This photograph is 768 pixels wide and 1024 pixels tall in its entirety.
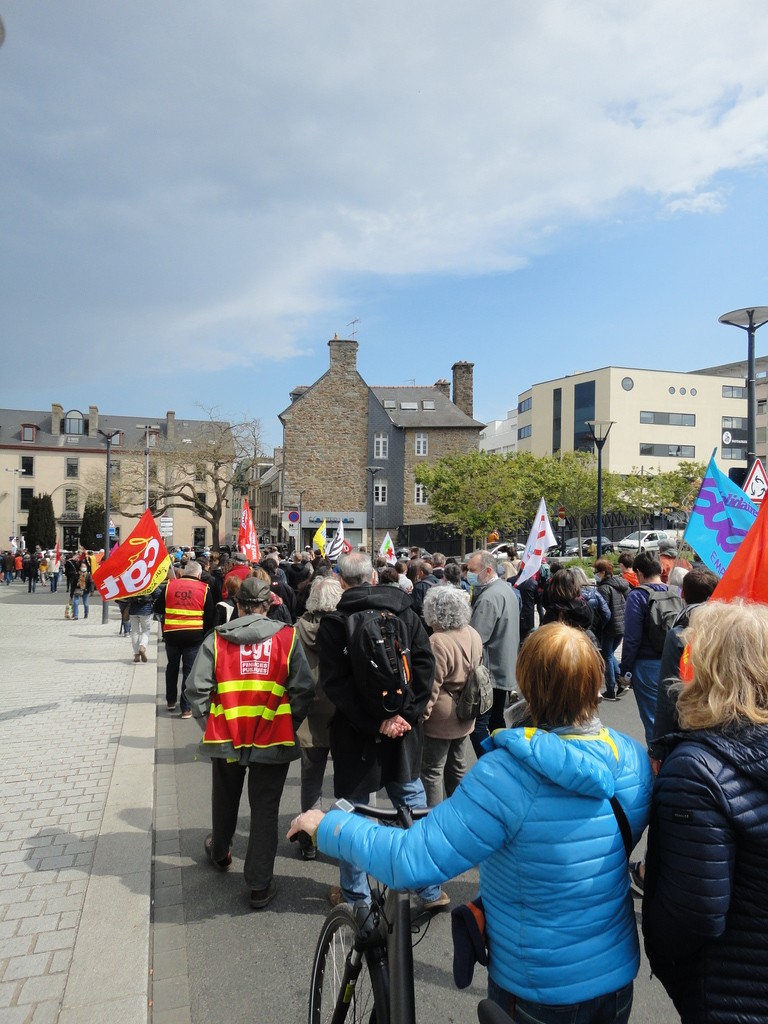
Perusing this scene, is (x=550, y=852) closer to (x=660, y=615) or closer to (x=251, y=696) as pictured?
(x=251, y=696)

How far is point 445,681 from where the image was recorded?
4.96m

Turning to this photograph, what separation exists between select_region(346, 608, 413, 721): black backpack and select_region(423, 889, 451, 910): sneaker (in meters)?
1.06

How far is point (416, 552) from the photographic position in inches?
666

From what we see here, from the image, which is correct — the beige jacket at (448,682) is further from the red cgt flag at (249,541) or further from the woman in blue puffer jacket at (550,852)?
the red cgt flag at (249,541)

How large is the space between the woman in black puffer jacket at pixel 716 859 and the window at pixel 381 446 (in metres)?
49.3

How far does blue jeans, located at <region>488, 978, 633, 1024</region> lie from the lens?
1.98m

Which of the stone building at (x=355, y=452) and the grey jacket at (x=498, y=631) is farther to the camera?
the stone building at (x=355, y=452)

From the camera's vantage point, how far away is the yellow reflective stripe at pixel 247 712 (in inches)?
177

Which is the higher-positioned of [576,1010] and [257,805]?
[576,1010]

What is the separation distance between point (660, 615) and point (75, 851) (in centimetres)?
458

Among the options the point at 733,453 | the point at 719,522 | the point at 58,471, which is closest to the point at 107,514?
the point at 719,522

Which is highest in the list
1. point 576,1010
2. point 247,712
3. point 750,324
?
point 750,324

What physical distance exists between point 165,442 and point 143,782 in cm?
4809

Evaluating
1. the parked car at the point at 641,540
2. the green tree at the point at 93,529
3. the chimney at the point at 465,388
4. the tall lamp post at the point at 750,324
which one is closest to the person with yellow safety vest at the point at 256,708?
the tall lamp post at the point at 750,324
